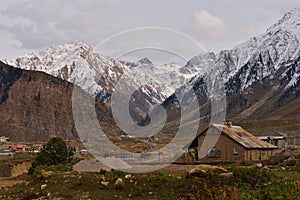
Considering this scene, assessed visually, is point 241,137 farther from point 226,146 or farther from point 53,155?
point 53,155

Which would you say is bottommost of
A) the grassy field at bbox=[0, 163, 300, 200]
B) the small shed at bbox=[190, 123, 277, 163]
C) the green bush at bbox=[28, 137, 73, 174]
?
the grassy field at bbox=[0, 163, 300, 200]

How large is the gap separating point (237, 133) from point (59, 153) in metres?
18.7

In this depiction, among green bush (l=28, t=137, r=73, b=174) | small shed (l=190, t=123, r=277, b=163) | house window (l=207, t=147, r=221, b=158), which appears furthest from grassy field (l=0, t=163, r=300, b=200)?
green bush (l=28, t=137, r=73, b=174)

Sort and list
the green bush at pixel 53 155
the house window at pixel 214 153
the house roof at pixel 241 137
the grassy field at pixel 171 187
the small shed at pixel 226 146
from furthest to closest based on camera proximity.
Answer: the green bush at pixel 53 155 → the house window at pixel 214 153 → the house roof at pixel 241 137 → the small shed at pixel 226 146 → the grassy field at pixel 171 187

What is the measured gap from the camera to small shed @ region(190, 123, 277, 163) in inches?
1860

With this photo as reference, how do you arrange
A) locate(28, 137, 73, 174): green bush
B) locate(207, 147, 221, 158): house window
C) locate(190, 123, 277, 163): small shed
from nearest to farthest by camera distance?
1. locate(190, 123, 277, 163): small shed
2. locate(207, 147, 221, 158): house window
3. locate(28, 137, 73, 174): green bush

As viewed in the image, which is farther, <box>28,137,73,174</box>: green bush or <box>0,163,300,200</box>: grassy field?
<box>28,137,73,174</box>: green bush

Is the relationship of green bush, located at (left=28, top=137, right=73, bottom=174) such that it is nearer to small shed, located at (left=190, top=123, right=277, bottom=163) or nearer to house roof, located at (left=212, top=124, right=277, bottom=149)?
small shed, located at (left=190, top=123, right=277, bottom=163)

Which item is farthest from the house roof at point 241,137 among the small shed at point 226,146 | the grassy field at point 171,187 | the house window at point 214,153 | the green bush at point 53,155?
the grassy field at point 171,187

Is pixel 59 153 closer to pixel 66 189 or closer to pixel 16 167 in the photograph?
pixel 16 167

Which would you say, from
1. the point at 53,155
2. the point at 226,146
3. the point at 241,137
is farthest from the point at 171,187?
the point at 53,155

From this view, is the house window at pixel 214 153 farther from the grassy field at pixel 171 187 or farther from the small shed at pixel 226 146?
the grassy field at pixel 171 187

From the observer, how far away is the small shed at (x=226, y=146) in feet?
155

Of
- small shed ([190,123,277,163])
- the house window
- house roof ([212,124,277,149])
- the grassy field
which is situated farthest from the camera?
the house window
